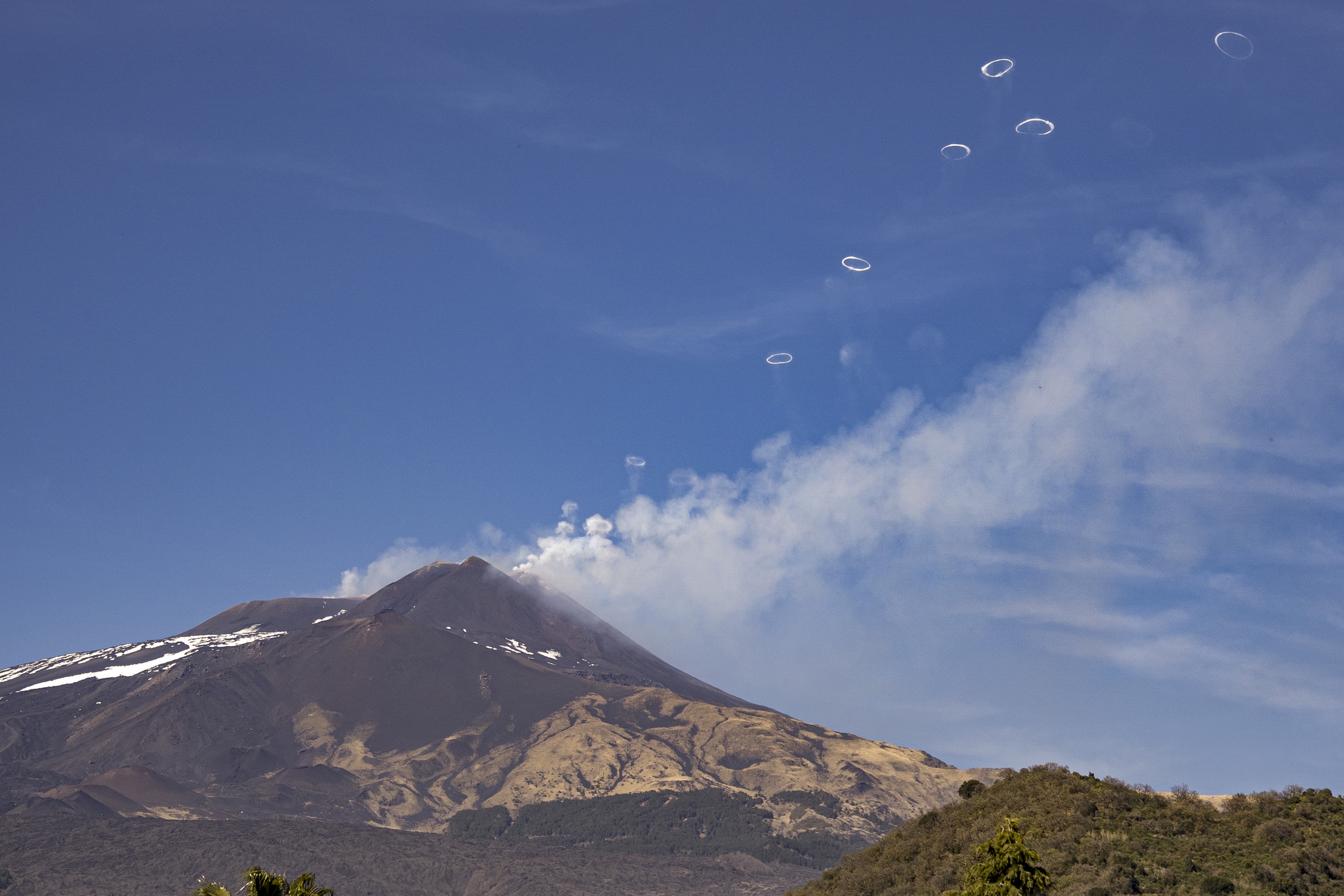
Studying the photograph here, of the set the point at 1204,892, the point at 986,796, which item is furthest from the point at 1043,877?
the point at 986,796

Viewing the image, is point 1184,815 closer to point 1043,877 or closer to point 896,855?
point 896,855

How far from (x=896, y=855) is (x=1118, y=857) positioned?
17865mm

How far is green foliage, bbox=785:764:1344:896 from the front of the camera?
211 feet

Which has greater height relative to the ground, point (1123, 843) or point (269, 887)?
point (1123, 843)

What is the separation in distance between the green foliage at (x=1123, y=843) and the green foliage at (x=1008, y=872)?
653 cm

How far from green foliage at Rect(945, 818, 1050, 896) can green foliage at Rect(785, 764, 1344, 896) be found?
257 inches

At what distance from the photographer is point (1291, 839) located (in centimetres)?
6838

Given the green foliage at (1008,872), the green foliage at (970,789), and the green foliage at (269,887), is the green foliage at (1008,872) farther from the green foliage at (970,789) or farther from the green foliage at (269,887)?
the green foliage at (970,789)

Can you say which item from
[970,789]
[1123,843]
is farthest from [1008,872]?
[970,789]

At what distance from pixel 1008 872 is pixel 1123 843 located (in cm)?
2373

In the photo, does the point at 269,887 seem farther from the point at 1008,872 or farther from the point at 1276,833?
the point at 1276,833

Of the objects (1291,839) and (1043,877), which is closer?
(1043,877)

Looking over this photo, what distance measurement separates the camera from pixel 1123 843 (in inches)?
2761

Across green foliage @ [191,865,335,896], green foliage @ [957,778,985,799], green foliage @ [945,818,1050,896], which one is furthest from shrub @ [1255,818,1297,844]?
green foliage @ [191,865,335,896]
